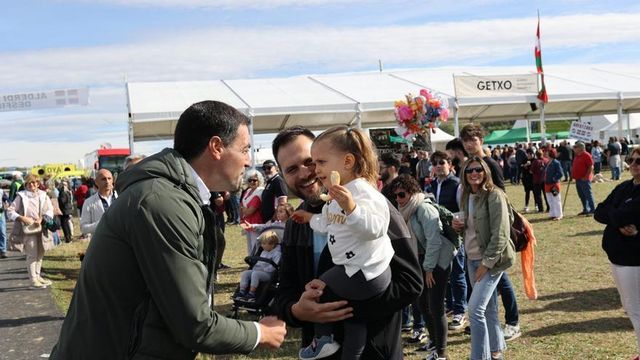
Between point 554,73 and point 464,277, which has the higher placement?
point 554,73

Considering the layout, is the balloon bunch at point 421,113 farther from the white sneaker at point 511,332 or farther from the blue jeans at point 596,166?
the blue jeans at point 596,166

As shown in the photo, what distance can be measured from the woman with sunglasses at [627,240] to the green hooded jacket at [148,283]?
3.88 metres

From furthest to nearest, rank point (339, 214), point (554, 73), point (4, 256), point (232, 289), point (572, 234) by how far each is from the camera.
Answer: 1. point (554, 73)
2. point (4, 256)
3. point (572, 234)
4. point (232, 289)
5. point (339, 214)

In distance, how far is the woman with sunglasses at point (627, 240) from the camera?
4.77 meters

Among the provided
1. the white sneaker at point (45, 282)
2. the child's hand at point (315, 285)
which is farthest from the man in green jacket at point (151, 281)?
the white sneaker at point (45, 282)

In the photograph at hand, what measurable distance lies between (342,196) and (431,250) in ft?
10.9

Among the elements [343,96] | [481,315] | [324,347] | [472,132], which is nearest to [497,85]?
[343,96]

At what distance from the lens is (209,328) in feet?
6.23

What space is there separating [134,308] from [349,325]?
96 cm

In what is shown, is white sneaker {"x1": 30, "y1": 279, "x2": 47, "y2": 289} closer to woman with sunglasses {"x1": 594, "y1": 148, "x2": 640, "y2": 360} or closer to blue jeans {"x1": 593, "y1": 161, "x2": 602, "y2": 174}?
woman with sunglasses {"x1": 594, "y1": 148, "x2": 640, "y2": 360}

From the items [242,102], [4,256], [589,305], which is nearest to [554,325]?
[589,305]

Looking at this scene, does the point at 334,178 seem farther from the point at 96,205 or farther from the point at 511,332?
the point at 96,205

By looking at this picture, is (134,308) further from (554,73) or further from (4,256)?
(554,73)

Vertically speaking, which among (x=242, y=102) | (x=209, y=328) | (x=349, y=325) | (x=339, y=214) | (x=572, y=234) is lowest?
(x=572, y=234)
